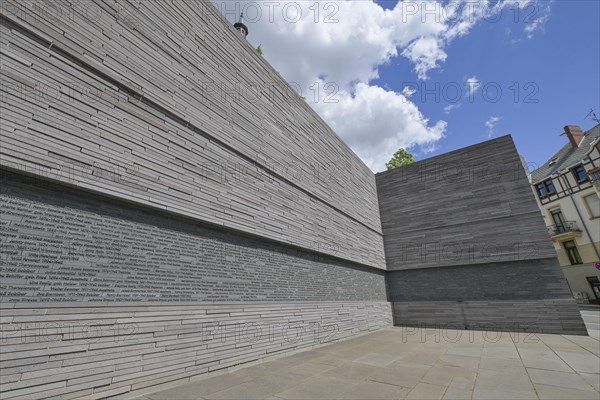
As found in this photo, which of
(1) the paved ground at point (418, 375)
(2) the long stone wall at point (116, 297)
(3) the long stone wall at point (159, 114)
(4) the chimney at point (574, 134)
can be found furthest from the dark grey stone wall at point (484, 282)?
(4) the chimney at point (574, 134)

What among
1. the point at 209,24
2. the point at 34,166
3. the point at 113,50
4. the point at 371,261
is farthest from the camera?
the point at 371,261

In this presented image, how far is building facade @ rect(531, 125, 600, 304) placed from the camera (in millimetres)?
18953

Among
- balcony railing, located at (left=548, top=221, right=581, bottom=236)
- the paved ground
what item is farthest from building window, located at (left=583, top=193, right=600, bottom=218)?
the paved ground

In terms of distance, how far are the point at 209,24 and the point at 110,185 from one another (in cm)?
416

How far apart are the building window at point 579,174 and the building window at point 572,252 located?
186 inches

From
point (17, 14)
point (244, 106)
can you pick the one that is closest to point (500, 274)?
point (244, 106)

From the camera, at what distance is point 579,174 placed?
20.2 m

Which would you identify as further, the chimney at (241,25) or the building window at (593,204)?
the building window at (593,204)

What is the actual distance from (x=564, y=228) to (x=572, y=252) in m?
1.86

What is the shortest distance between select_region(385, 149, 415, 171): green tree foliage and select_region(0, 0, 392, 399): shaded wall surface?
1608cm

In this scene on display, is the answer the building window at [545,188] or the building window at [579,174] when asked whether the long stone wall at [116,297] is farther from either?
the building window at [545,188]

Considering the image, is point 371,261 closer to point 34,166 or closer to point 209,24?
point 209,24

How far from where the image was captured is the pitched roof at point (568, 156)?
20312mm

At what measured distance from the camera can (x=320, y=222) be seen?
8.12m
